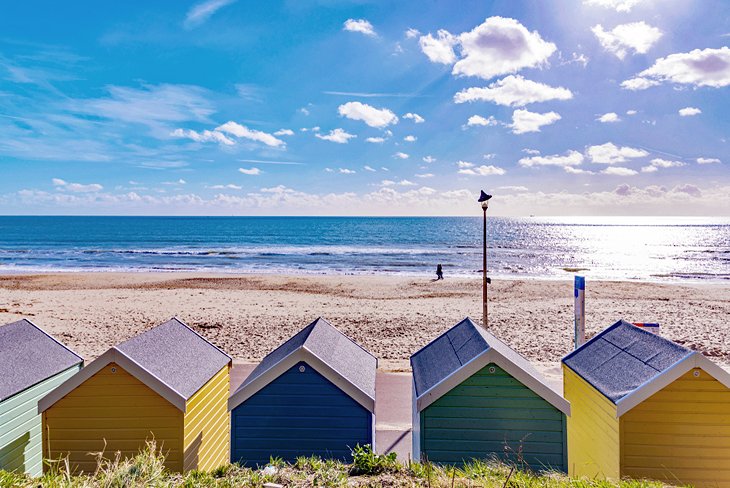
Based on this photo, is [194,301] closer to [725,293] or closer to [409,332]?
[409,332]

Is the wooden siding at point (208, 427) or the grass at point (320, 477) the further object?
the wooden siding at point (208, 427)

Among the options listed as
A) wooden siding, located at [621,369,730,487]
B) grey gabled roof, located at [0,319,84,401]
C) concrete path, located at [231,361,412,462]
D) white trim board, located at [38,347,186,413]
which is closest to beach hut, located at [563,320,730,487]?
wooden siding, located at [621,369,730,487]

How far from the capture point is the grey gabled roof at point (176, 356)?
5656 millimetres

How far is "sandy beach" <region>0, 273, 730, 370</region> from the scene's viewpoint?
1594 centimetres

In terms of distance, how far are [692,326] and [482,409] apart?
17.5 m

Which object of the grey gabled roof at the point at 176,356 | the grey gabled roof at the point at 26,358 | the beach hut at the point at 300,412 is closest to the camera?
the grey gabled roof at the point at 176,356

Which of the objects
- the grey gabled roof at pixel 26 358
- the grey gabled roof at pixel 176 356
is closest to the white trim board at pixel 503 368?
the grey gabled roof at pixel 176 356

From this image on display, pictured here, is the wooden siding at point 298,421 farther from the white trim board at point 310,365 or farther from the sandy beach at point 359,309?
the sandy beach at point 359,309

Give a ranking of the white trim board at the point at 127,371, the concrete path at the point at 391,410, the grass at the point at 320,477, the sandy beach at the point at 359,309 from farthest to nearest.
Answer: the sandy beach at the point at 359,309
the concrete path at the point at 391,410
the white trim board at the point at 127,371
the grass at the point at 320,477

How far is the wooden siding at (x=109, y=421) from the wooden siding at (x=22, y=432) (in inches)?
21.9

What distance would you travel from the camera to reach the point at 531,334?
16.9 meters

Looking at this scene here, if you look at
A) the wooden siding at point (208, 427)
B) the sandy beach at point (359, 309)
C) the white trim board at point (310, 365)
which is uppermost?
the white trim board at point (310, 365)

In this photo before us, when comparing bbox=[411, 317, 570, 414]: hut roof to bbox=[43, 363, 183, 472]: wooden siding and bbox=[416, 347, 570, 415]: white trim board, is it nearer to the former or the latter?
bbox=[416, 347, 570, 415]: white trim board

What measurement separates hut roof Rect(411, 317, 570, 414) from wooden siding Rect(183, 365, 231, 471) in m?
2.84
